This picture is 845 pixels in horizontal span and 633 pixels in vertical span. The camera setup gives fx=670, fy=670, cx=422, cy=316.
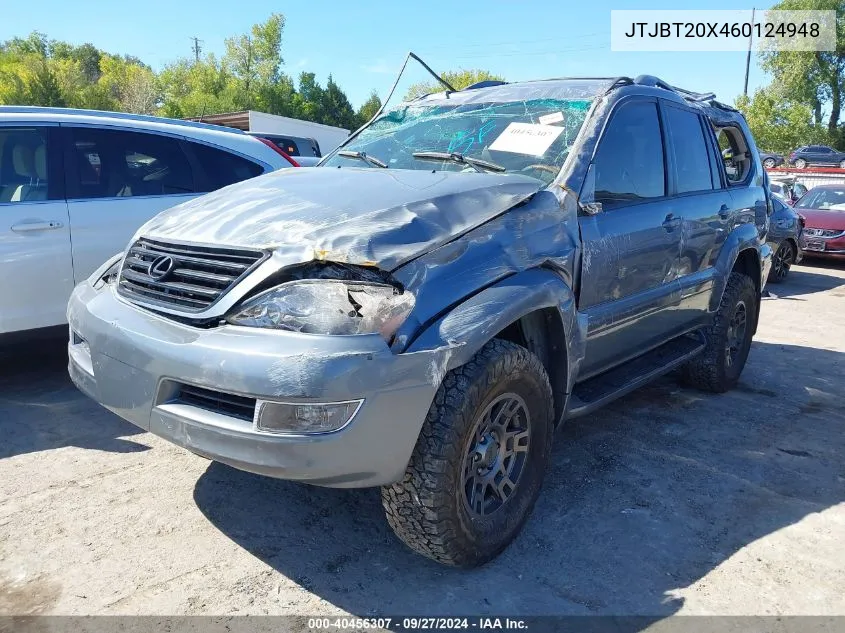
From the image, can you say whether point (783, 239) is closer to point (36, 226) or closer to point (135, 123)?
point (135, 123)

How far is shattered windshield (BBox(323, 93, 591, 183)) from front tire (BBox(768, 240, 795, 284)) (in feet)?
28.9

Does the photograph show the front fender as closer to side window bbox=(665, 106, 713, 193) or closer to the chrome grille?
the chrome grille

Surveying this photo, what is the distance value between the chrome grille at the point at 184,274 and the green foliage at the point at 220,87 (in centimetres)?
5231

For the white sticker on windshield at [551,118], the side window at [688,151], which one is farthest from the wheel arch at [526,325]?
the side window at [688,151]

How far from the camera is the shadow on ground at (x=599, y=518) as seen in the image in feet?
8.28

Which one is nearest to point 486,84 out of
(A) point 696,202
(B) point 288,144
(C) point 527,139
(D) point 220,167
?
(C) point 527,139

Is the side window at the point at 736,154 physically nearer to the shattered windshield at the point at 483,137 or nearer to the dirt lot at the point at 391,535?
the dirt lot at the point at 391,535

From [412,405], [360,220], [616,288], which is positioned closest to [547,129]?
[616,288]

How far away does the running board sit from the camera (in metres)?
3.21

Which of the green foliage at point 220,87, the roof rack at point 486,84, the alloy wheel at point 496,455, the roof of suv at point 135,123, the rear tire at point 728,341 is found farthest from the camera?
the green foliage at point 220,87

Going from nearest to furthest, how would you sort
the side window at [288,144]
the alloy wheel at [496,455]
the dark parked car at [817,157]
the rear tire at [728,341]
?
1. the alloy wheel at [496,455]
2. the rear tire at [728,341]
3. the side window at [288,144]
4. the dark parked car at [817,157]

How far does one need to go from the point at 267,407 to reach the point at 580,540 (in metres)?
1.54

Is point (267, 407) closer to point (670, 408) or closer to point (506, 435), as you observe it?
point (506, 435)

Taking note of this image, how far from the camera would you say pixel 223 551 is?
2705 mm
